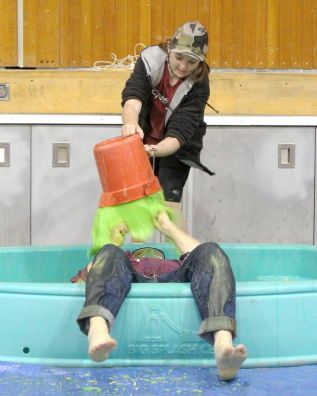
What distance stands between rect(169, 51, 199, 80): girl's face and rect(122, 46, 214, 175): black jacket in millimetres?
81

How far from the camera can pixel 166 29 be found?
518cm

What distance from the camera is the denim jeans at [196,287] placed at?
247 cm

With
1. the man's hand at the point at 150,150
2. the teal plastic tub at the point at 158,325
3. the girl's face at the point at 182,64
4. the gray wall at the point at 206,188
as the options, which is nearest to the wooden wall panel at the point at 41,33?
the gray wall at the point at 206,188

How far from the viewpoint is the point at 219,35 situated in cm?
519

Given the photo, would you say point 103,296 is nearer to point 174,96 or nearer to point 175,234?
point 175,234

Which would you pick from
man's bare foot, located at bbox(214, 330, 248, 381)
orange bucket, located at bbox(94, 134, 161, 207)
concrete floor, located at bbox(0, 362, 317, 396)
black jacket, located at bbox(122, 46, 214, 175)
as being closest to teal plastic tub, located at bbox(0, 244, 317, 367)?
concrete floor, located at bbox(0, 362, 317, 396)

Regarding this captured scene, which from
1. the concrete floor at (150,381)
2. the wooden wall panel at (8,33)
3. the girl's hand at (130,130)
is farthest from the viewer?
the wooden wall panel at (8,33)

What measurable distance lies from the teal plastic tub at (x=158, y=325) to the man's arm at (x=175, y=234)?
23cm

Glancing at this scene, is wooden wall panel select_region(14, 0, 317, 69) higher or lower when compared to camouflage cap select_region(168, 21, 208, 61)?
higher

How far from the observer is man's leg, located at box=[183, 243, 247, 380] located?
7.78 feet

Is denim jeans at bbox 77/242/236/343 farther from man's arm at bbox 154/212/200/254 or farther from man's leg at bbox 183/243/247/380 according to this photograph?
man's arm at bbox 154/212/200/254

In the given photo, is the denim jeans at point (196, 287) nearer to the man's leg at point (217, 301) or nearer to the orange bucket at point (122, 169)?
the man's leg at point (217, 301)

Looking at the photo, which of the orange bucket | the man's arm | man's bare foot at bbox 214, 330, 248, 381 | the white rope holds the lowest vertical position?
man's bare foot at bbox 214, 330, 248, 381

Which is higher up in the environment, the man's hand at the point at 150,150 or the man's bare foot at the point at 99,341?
the man's hand at the point at 150,150
